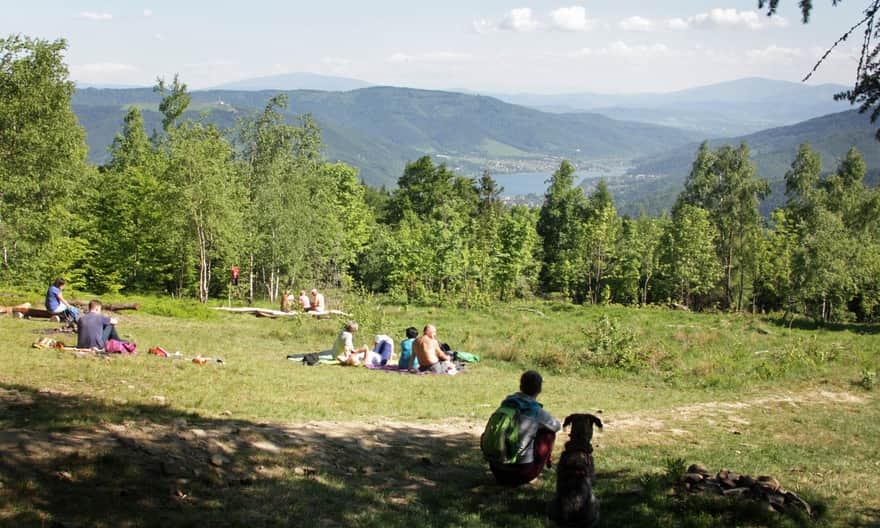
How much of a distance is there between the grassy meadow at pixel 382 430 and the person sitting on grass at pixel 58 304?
739 millimetres

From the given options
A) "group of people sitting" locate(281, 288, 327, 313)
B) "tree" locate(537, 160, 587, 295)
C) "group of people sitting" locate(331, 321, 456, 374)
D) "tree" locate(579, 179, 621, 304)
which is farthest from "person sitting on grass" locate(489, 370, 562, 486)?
"tree" locate(537, 160, 587, 295)

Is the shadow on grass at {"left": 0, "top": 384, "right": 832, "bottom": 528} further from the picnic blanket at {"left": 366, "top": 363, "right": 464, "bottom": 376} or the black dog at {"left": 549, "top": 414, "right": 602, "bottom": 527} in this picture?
the picnic blanket at {"left": 366, "top": 363, "right": 464, "bottom": 376}

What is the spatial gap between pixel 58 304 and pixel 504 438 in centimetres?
1537

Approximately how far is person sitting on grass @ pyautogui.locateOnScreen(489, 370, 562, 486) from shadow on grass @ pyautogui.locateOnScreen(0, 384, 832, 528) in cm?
20

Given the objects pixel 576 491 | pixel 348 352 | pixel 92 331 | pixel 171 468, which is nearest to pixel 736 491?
pixel 576 491

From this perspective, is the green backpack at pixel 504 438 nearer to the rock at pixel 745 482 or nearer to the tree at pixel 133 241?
the rock at pixel 745 482

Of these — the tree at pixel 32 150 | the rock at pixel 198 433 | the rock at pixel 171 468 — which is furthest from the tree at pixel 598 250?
the rock at pixel 171 468

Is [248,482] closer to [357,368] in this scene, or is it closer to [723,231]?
[357,368]

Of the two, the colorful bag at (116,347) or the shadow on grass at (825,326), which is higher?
the colorful bag at (116,347)

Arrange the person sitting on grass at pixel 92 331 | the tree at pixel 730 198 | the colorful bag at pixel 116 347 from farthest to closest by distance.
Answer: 1. the tree at pixel 730 198
2. the colorful bag at pixel 116 347
3. the person sitting on grass at pixel 92 331

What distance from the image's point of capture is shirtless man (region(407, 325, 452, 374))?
1636cm

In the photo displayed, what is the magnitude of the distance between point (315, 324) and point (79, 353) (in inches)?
390

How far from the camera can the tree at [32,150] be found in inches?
1169

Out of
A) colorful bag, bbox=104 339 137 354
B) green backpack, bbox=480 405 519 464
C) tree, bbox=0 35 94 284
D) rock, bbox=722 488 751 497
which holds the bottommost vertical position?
colorful bag, bbox=104 339 137 354
